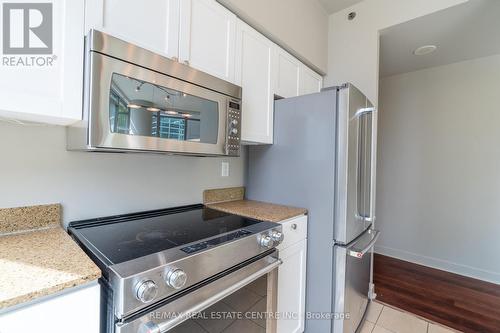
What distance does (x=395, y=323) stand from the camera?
1870mm

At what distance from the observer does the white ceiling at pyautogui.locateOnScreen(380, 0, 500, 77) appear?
1901 millimetres

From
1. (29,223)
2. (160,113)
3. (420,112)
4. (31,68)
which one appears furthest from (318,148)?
(420,112)

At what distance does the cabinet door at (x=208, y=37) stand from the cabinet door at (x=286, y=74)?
0.49 metres

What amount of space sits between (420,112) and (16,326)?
3.92m

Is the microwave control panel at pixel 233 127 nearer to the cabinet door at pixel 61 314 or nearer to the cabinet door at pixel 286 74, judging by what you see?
the cabinet door at pixel 286 74

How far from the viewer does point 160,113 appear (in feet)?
3.33

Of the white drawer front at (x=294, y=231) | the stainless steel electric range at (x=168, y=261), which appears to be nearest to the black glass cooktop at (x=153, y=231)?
the stainless steel electric range at (x=168, y=261)

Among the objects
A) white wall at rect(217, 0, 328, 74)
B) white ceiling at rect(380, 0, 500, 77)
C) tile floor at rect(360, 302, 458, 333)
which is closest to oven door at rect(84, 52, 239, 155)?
white wall at rect(217, 0, 328, 74)

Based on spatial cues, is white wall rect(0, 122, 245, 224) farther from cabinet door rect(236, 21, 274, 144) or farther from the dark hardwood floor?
the dark hardwood floor

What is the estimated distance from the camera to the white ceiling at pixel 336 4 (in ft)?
7.47

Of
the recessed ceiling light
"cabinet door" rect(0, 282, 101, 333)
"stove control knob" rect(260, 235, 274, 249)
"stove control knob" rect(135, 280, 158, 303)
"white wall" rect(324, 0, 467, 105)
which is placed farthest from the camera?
the recessed ceiling light

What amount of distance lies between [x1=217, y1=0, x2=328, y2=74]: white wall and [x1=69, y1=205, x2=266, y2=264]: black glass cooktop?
129 cm

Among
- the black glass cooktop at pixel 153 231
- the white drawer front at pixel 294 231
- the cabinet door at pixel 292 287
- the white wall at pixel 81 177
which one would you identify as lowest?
the cabinet door at pixel 292 287

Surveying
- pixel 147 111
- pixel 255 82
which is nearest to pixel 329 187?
pixel 255 82
